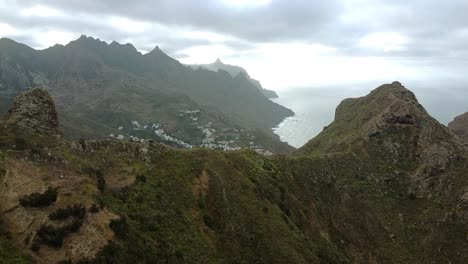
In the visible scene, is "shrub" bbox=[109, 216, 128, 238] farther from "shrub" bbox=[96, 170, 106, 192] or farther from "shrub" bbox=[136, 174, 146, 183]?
"shrub" bbox=[136, 174, 146, 183]

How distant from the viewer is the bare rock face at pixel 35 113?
1697 inches

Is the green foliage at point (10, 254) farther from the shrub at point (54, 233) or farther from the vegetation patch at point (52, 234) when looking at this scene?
the shrub at point (54, 233)

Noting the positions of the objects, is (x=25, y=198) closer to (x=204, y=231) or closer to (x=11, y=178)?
(x=11, y=178)

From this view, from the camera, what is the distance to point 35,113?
44.2 metres

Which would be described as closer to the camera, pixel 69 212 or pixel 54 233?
pixel 54 233

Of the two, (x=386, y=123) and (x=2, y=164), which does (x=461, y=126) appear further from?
(x=2, y=164)

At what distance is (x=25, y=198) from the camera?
106ft

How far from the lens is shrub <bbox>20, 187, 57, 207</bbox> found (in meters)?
32.3

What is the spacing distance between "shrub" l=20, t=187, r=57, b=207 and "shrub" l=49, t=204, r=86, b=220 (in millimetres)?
1467

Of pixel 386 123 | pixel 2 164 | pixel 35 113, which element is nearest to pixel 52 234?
pixel 2 164

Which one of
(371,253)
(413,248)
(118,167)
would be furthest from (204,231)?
(413,248)

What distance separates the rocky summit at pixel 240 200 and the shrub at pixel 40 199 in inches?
3.2

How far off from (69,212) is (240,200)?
20.9 metres

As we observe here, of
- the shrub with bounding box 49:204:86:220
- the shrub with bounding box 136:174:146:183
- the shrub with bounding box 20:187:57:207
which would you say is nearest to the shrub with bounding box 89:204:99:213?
the shrub with bounding box 49:204:86:220
